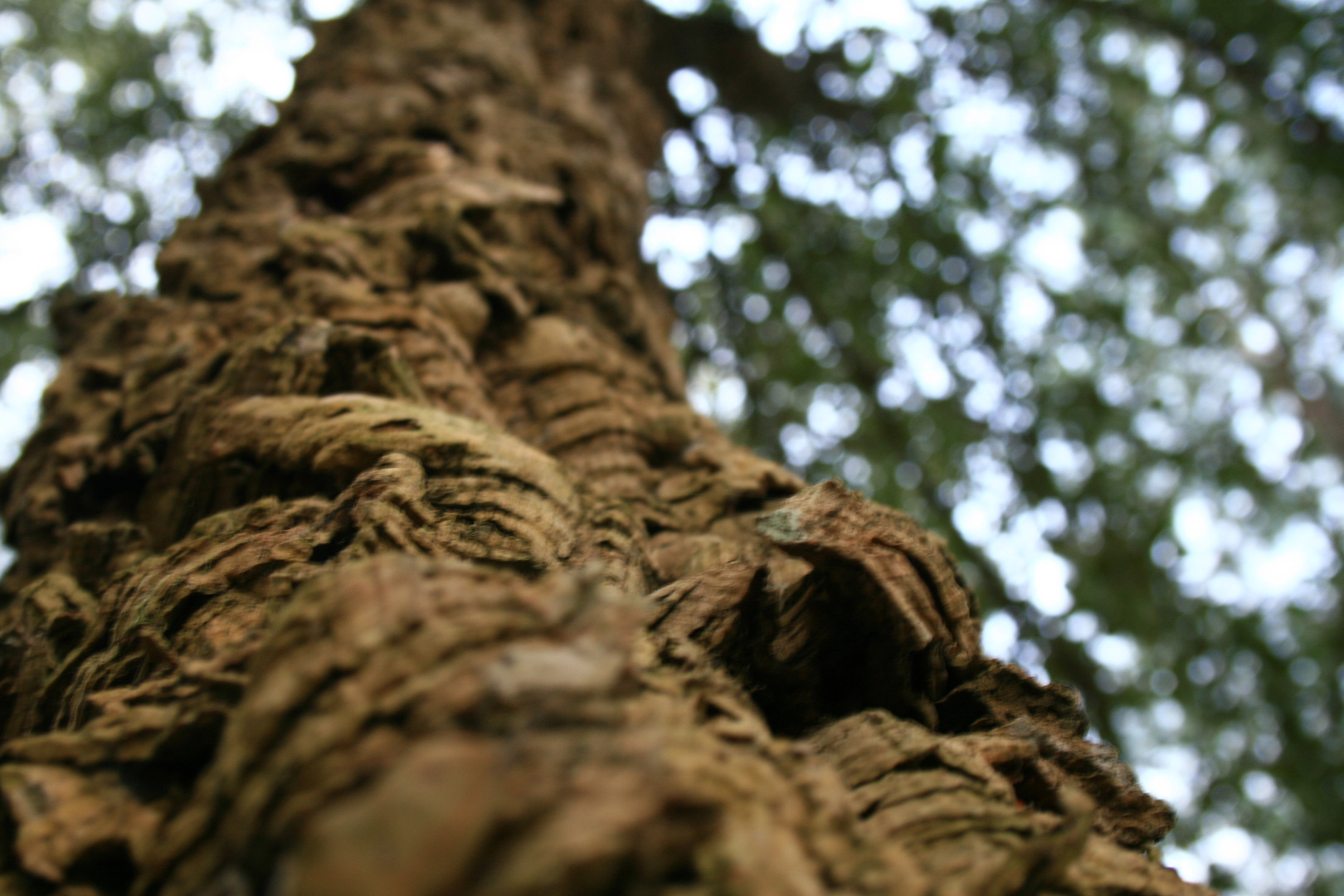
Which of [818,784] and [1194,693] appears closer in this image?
[818,784]

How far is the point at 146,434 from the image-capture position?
7.27 feet

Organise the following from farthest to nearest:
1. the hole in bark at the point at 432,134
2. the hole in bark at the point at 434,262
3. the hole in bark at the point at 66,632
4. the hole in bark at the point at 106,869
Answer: the hole in bark at the point at 432,134
the hole in bark at the point at 434,262
the hole in bark at the point at 66,632
the hole in bark at the point at 106,869

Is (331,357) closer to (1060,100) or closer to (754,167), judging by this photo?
(754,167)

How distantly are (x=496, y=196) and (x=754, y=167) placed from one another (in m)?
4.13

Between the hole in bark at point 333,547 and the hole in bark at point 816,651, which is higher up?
the hole in bark at point 333,547

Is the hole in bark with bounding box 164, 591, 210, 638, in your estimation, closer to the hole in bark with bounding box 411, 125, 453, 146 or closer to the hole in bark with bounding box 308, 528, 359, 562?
the hole in bark with bounding box 308, 528, 359, 562

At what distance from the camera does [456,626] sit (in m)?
0.90

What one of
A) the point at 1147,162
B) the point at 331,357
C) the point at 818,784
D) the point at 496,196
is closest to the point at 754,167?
the point at 1147,162

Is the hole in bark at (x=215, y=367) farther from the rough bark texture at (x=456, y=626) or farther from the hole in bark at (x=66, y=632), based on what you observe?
the hole in bark at (x=66, y=632)

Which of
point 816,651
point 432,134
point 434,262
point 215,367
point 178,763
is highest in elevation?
point 432,134

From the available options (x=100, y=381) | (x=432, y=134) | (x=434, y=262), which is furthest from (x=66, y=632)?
(x=432, y=134)

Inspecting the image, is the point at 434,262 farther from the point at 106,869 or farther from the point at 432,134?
the point at 106,869

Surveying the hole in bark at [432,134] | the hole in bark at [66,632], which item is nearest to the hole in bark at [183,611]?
the hole in bark at [66,632]

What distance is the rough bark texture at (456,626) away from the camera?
77 cm
